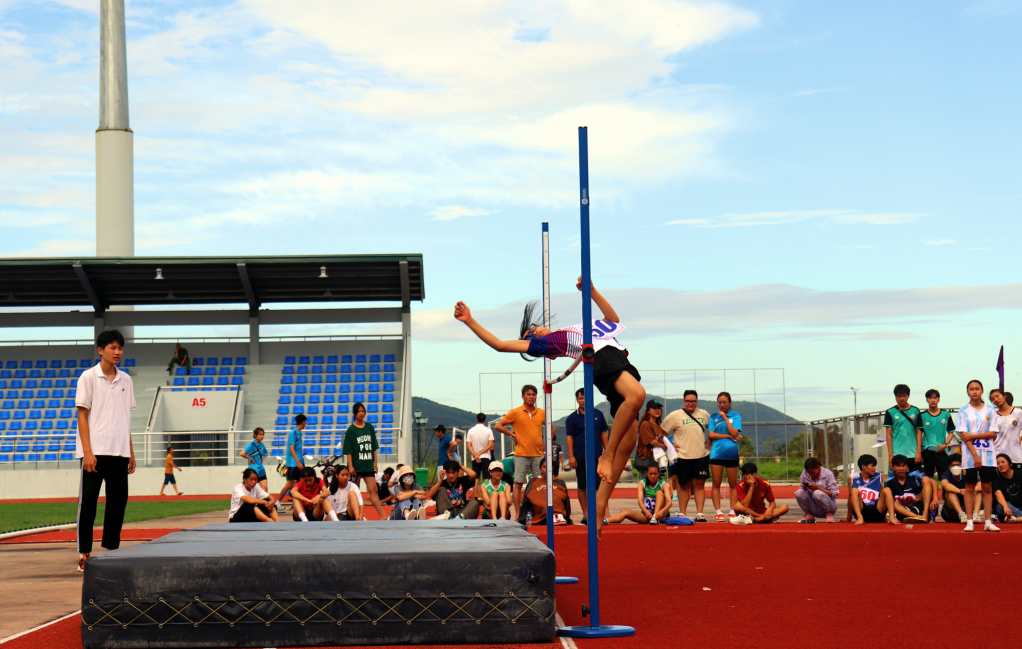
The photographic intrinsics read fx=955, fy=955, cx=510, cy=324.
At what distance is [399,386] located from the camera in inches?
1193

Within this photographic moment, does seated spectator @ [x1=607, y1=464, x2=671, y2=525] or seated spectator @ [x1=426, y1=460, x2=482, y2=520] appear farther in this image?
seated spectator @ [x1=607, y1=464, x2=671, y2=525]

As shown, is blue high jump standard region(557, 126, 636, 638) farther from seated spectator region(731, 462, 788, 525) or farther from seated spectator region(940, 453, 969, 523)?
seated spectator region(940, 453, 969, 523)

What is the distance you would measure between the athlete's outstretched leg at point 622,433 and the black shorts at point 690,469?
647 cm

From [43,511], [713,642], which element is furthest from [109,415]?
[43,511]

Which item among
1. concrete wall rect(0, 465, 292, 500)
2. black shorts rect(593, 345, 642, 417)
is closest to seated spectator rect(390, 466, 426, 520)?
black shorts rect(593, 345, 642, 417)

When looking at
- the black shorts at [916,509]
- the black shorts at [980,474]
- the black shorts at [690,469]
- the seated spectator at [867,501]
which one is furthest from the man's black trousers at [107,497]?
the black shorts at [916,509]

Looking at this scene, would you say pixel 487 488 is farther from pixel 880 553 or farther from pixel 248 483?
pixel 880 553

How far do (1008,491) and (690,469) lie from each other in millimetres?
4229

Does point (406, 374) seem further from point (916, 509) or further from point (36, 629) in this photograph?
point (36, 629)

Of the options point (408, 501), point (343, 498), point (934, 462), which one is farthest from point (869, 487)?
point (343, 498)

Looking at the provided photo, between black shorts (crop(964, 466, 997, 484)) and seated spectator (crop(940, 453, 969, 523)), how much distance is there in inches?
29.5

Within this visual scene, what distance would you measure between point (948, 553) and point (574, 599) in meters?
4.45

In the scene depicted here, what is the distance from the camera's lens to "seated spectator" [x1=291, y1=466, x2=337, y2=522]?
41.2 feet

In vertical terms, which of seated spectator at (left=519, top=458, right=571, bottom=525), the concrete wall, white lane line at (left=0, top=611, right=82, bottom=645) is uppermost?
white lane line at (left=0, top=611, right=82, bottom=645)
